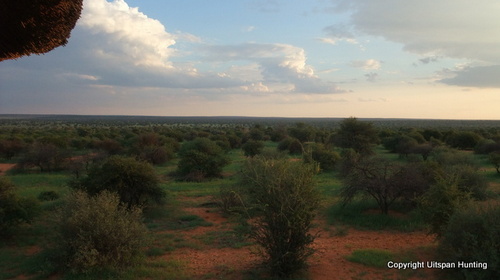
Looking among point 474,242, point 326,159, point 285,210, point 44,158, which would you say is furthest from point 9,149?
point 474,242

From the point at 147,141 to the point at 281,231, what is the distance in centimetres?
2961

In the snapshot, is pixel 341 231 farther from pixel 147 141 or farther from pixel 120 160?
pixel 147 141

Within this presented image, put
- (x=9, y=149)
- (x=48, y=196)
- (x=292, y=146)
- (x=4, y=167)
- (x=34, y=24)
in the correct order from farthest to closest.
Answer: (x=292, y=146)
(x=9, y=149)
(x=4, y=167)
(x=48, y=196)
(x=34, y=24)

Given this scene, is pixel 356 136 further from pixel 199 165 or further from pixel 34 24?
pixel 34 24

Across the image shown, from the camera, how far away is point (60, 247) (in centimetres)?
871

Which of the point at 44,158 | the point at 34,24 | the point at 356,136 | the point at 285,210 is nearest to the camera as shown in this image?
the point at 34,24

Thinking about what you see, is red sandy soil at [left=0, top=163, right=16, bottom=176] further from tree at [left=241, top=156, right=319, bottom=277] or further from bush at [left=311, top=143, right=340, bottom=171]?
tree at [left=241, top=156, right=319, bottom=277]

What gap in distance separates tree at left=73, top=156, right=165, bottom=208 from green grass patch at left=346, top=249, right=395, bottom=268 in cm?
861

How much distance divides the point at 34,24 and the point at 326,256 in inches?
345

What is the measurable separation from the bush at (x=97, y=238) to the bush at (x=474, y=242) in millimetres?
7704

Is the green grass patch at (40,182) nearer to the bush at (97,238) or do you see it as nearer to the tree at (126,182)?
the tree at (126,182)

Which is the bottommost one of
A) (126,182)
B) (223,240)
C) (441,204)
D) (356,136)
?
(223,240)

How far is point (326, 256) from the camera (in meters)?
9.42

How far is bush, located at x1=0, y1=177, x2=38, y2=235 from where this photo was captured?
432 inches
